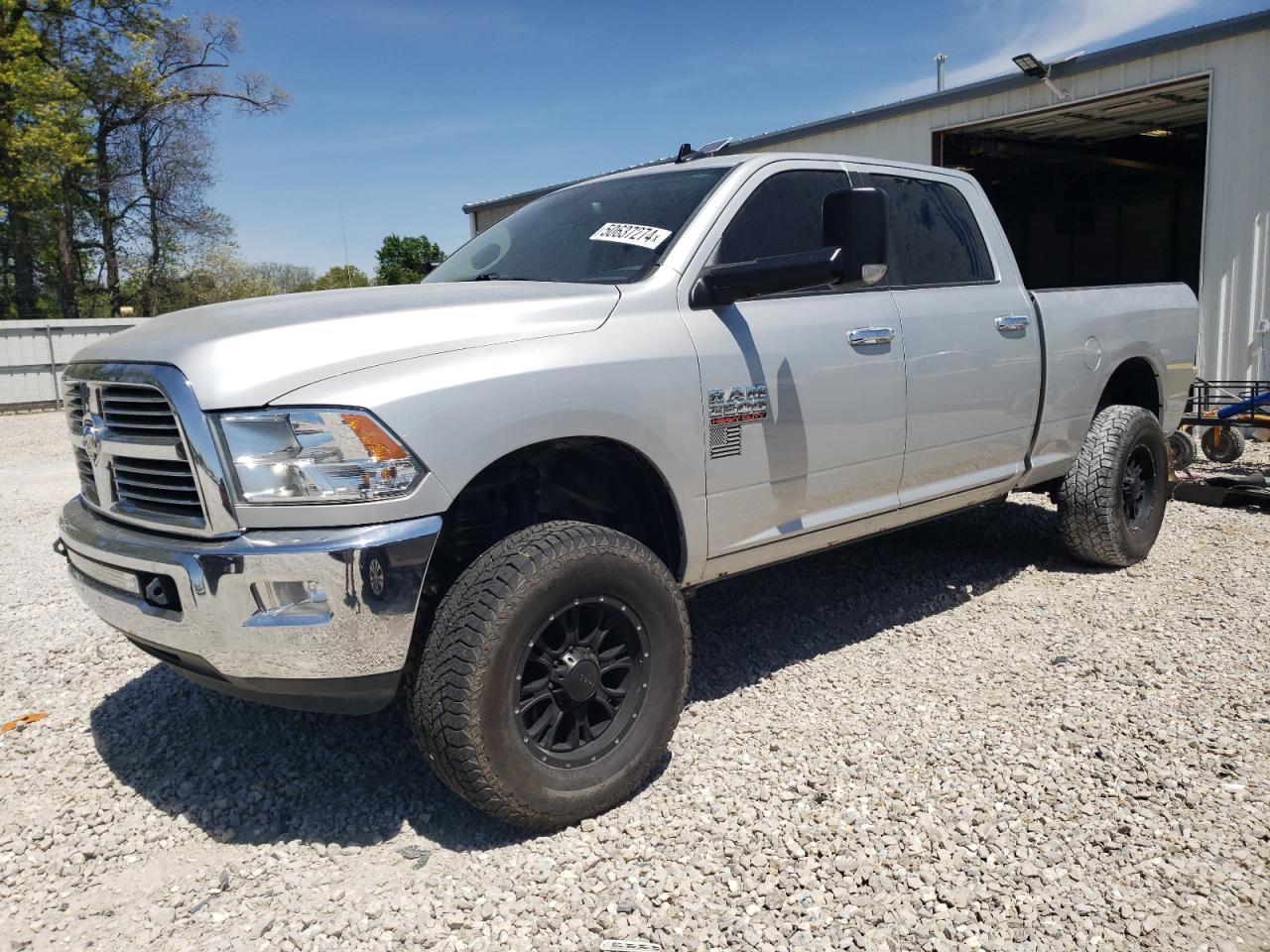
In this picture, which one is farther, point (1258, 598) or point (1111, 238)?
point (1111, 238)

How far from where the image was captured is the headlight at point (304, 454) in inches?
94.2

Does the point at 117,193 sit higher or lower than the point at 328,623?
higher

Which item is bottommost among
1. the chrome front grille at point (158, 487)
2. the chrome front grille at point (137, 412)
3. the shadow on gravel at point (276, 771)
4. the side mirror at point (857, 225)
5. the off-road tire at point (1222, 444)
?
the off-road tire at point (1222, 444)

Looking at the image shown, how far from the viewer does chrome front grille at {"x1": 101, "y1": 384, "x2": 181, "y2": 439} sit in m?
2.55

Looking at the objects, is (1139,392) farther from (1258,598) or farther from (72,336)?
(72,336)

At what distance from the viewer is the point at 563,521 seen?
282cm

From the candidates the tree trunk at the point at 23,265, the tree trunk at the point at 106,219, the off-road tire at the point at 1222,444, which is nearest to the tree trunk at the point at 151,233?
the tree trunk at the point at 106,219

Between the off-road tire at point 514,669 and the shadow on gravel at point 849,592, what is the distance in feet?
3.19

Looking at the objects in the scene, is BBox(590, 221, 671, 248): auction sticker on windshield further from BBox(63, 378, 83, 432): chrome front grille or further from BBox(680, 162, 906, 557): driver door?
BBox(63, 378, 83, 432): chrome front grille

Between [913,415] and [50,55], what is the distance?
32.0 metres

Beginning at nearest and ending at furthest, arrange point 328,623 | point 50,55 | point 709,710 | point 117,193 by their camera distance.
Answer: point 328,623
point 709,710
point 50,55
point 117,193

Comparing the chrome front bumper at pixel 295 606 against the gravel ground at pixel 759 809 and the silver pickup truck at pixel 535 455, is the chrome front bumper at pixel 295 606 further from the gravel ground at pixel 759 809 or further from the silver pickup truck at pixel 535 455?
the gravel ground at pixel 759 809

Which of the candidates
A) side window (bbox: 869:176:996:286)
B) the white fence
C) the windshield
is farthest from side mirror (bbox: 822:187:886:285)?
the white fence

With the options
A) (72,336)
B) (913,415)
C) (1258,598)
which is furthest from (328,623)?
(72,336)
